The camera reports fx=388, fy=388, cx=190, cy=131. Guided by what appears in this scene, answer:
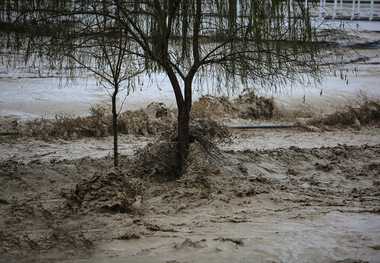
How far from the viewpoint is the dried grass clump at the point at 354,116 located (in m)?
10.9

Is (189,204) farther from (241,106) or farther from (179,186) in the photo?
(241,106)

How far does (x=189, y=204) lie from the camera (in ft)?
16.8

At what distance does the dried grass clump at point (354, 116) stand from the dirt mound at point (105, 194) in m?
6.92

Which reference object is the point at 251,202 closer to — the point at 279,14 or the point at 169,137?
the point at 169,137

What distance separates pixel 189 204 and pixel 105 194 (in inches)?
43.0

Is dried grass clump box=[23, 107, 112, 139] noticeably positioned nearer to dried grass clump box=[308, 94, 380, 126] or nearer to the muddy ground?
the muddy ground

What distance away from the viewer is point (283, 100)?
475 inches

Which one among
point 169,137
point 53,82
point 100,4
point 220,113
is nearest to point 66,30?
point 100,4

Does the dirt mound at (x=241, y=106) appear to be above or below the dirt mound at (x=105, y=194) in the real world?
above

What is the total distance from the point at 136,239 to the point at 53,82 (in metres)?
9.34

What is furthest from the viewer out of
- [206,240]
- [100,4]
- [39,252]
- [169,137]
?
[169,137]

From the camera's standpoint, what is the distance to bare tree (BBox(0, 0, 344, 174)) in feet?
15.8

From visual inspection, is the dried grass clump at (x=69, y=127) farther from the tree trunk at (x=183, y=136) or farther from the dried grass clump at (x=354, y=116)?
the dried grass clump at (x=354, y=116)

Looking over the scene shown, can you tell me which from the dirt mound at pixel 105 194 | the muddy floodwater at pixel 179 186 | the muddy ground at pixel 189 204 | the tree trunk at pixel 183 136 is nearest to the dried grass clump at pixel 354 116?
the muddy floodwater at pixel 179 186
